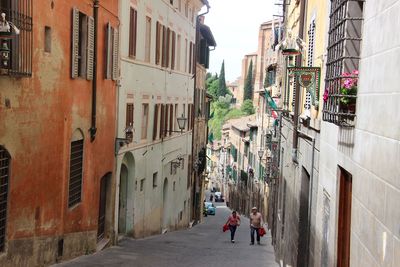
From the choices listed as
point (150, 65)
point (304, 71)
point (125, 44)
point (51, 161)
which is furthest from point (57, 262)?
point (150, 65)

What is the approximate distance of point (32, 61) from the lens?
41.2 ft

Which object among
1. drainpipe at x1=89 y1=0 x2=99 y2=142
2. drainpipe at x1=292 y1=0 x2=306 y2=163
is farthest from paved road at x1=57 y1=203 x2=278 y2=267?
drainpipe at x1=292 y1=0 x2=306 y2=163

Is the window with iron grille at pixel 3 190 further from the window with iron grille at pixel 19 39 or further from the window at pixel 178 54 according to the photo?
the window at pixel 178 54

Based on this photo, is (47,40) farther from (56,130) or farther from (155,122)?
(155,122)

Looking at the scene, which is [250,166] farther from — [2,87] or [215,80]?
[215,80]

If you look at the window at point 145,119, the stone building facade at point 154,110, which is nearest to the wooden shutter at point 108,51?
the stone building facade at point 154,110

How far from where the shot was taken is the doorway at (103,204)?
19.7 metres

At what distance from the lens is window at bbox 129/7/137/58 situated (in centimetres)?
2155

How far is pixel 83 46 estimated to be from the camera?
53.9 ft

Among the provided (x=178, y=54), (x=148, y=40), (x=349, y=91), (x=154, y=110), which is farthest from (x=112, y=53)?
(x=178, y=54)

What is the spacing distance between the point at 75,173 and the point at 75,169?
10 centimetres

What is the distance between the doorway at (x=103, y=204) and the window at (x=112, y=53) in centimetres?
294

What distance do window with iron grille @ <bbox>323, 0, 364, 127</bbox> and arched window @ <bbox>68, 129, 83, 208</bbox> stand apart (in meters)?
7.94

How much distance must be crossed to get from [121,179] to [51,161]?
28.8 feet
